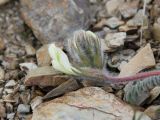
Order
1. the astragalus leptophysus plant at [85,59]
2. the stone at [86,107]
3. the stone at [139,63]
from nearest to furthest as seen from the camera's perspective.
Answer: the stone at [86,107], the astragalus leptophysus plant at [85,59], the stone at [139,63]

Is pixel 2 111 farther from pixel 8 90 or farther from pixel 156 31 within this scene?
pixel 156 31

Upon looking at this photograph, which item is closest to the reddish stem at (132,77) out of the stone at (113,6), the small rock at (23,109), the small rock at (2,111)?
the small rock at (23,109)

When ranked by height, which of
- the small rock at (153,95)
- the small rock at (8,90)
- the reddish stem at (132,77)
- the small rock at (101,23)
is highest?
the small rock at (101,23)

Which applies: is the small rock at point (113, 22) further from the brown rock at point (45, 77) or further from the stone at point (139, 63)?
the brown rock at point (45, 77)

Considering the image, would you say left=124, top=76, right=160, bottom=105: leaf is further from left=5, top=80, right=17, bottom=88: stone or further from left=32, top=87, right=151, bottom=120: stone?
left=5, top=80, right=17, bottom=88: stone

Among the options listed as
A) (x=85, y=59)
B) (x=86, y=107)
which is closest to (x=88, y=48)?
(x=85, y=59)

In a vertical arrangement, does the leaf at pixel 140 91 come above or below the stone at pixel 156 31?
below

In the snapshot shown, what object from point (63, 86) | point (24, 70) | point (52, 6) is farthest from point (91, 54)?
point (52, 6)
